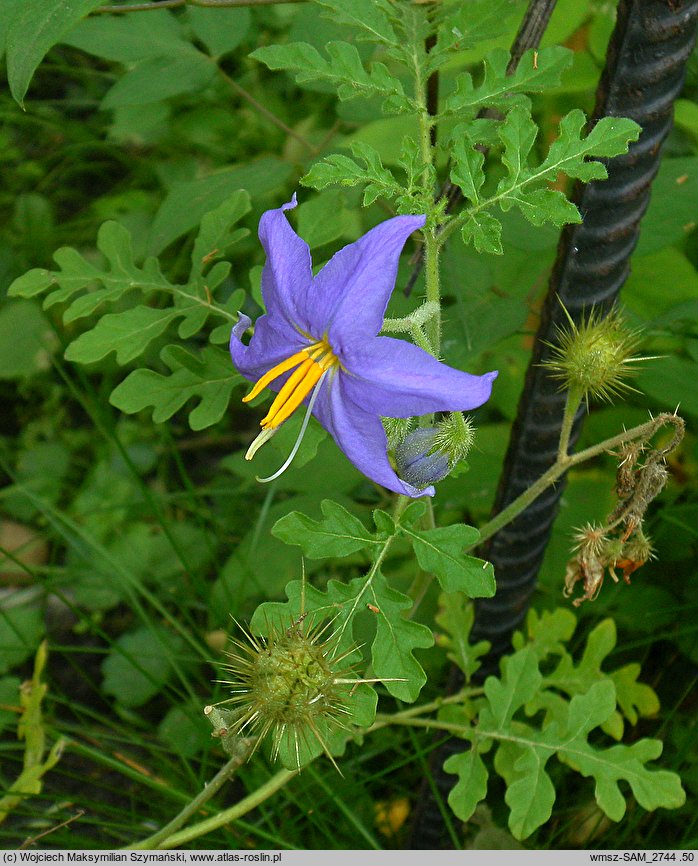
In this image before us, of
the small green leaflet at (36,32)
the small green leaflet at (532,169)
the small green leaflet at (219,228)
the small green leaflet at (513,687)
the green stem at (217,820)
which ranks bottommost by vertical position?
the small green leaflet at (513,687)

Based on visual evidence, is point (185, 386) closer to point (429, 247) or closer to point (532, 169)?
point (429, 247)

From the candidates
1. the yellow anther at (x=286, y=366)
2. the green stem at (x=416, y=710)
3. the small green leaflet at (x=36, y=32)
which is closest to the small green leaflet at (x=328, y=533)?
the yellow anther at (x=286, y=366)

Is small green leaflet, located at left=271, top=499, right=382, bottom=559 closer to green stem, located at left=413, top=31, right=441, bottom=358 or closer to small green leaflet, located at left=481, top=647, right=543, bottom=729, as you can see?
green stem, located at left=413, top=31, right=441, bottom=358

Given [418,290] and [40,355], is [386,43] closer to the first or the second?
[418,290]

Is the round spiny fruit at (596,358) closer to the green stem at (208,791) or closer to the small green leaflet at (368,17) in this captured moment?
the small green leaflet at (368,17)

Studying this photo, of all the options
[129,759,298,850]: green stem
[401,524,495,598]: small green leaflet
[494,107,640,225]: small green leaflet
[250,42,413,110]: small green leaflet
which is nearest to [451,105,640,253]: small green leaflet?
[494,107,640,225]: small green leaflet

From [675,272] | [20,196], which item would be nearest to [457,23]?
[675,272]

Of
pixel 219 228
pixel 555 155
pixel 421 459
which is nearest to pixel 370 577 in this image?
pixel 421 459
